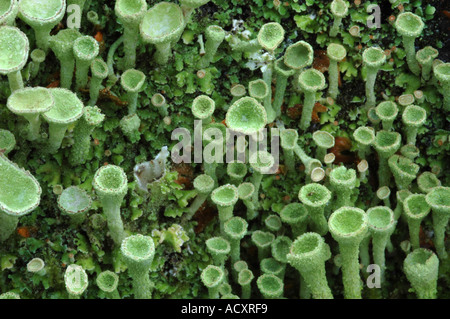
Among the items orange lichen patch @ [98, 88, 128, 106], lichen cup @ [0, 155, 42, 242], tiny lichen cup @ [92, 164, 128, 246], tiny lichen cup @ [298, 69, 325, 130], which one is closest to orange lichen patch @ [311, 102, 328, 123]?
tiny lichen cup @ [298, 69, 325, 130]

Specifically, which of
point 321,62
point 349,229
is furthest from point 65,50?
point 349,229

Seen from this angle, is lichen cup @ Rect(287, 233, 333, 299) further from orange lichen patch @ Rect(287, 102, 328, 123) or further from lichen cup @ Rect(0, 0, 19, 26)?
lichen cup @ Rect(0, 0, 19, 26)

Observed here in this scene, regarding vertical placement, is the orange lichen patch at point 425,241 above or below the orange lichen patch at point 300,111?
below

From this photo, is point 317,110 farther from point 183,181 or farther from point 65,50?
point 65,50

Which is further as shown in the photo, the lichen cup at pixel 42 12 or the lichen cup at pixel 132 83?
the lichen cup at pixel 132 83

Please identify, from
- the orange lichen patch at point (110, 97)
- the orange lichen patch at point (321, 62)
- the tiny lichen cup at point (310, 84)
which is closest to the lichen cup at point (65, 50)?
the orange lichen patch at point (110, 97)

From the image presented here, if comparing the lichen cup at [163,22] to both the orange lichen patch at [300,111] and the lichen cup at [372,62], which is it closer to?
the orange lichen patch at [300,111]

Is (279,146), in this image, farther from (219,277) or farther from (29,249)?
(29,249)
